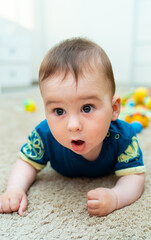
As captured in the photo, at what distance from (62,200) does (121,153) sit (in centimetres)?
18

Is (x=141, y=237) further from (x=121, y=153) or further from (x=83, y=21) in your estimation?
(x=83, y=21)

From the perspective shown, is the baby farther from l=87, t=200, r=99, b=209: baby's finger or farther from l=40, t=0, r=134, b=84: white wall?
l=40, t=0, r=134, b=84: white wall

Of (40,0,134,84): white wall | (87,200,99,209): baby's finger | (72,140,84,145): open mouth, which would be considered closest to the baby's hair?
(72,140,84,145): open mouth

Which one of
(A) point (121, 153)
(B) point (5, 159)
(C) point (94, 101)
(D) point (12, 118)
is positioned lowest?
(D) point (12, 118)

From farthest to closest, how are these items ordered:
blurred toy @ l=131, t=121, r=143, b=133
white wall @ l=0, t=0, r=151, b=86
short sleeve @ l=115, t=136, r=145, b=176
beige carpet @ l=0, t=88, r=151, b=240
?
1. white wall @ l=0, t=0, r=151, b=86
2. blurred toy @ l=131, t=121, r=143, b=133
3. short sleeve @ l=115, t=136, r=145, b=176
4. beige carpet @ l=0, t=88, r=151, b=240

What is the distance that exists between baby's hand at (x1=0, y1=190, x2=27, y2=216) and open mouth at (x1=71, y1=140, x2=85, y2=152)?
6.7 inches

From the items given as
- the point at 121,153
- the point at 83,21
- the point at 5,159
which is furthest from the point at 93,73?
the point at 83,21

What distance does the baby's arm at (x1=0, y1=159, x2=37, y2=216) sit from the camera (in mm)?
564

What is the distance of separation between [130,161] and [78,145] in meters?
0.17

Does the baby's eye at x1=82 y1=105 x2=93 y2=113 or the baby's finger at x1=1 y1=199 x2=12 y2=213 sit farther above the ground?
the baby's eye at x1=82 y1=105 x2=93 y2=113

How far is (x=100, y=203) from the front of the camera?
53cm

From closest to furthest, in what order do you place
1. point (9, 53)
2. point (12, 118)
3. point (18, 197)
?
1. point (18, 197)
2. point (12, 118)
3. point (9, 53)

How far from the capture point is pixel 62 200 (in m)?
0.60

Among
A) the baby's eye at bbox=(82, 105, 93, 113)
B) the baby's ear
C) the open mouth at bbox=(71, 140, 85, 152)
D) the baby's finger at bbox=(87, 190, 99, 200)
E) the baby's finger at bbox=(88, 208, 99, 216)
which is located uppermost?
the baby's eye at bbox=(82, 105, 93, 113)
